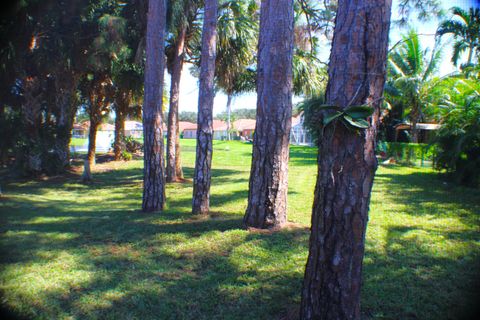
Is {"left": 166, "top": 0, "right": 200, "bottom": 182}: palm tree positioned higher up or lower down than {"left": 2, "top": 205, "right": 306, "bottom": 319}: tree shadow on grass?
higher up

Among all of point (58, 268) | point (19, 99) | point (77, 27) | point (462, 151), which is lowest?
point (58, 268)

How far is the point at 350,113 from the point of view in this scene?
7.70 ft

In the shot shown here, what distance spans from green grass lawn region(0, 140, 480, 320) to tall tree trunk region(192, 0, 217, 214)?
1.52ft

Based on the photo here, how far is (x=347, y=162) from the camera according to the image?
7.88 feet

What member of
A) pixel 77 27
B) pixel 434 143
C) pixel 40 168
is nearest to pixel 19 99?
pixel 40 168

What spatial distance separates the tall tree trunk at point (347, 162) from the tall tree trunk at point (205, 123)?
432cm

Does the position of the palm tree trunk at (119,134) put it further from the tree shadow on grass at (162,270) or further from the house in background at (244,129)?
the house in background at (244,129)

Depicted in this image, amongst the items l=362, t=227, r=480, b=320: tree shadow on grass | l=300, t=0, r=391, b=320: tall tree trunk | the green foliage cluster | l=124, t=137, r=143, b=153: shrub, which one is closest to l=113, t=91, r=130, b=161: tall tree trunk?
l=124, t=137, r=143, b=153: shrub

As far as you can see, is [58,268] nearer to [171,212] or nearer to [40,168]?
[171,212]

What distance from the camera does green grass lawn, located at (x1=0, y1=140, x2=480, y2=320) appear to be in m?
3.11

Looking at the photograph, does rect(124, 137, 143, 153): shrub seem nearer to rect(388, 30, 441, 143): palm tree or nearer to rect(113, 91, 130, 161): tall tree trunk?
rect(113, 91, 130, 161): tall tree trunk

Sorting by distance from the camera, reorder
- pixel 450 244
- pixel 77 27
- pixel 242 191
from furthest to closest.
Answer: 1. pixel 77 27
2. pixel 242 191
3. pixel 450 244

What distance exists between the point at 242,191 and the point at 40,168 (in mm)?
9284

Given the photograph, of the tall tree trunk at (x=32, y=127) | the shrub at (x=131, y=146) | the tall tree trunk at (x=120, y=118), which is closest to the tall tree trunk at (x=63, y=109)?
the tall tree trunk at (x=32, y=127)
